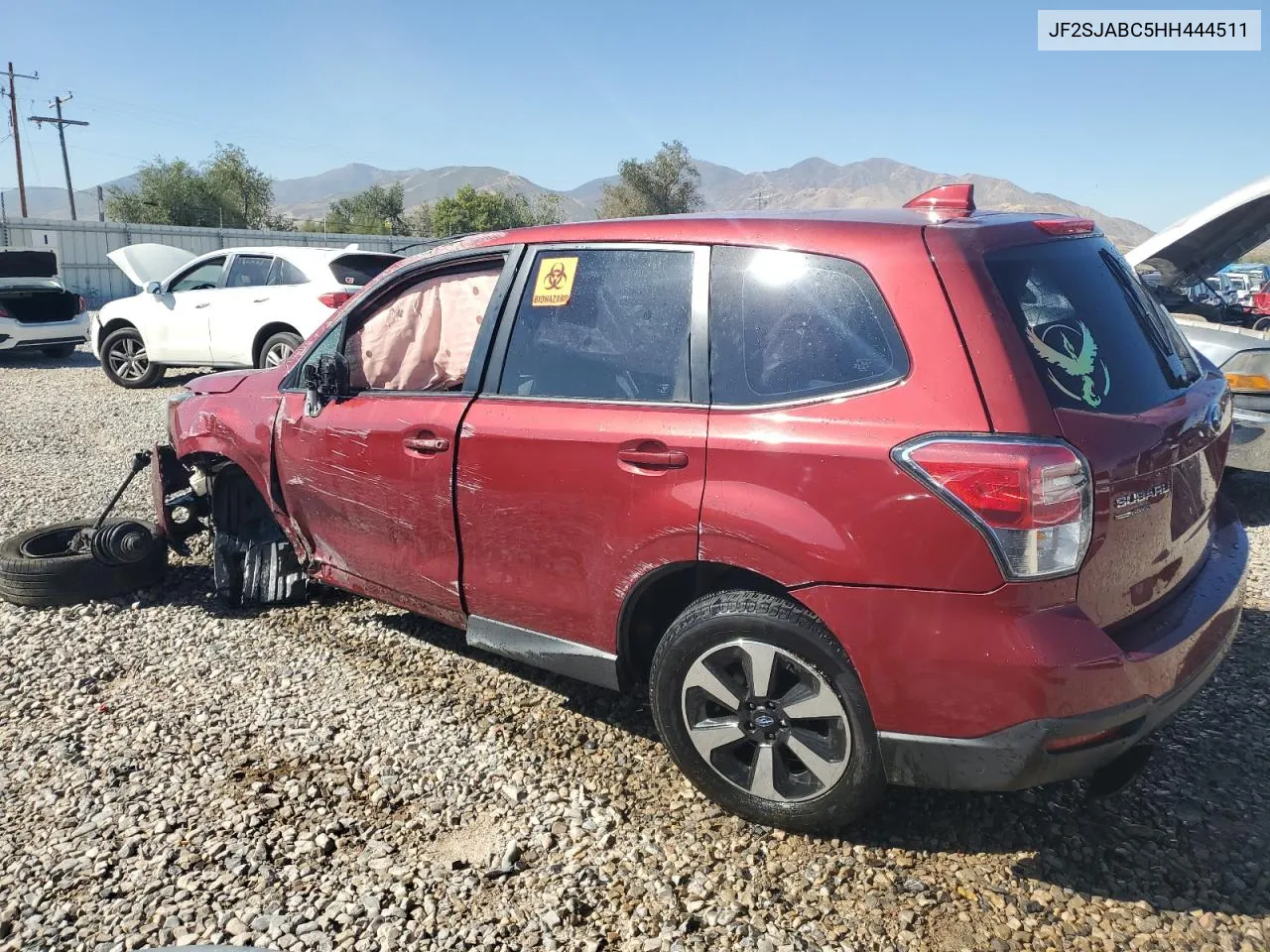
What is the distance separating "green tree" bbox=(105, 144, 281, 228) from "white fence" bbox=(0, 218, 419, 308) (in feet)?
96.2

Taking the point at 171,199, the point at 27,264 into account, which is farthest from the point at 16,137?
the point at 27,264

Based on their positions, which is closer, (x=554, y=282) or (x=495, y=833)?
(x=495, y=833)

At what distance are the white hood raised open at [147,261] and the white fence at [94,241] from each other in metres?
14.5

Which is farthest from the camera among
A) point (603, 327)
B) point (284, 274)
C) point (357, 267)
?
point (284, 274)

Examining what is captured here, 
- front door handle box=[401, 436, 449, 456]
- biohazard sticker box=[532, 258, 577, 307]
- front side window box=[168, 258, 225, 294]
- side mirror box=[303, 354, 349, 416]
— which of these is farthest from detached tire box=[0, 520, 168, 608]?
front side window box=[168, 258, 225, 294]

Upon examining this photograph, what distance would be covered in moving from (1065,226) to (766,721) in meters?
1.74

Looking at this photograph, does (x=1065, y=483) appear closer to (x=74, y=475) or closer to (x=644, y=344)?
(x=644, y=344)

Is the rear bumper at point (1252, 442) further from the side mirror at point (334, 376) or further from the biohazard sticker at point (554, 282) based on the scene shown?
the side mirror at point (334, 376)

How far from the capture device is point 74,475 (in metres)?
7.45

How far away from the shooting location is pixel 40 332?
1473cm

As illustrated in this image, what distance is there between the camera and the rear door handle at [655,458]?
273 centimetres

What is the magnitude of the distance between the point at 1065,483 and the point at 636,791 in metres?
1.67

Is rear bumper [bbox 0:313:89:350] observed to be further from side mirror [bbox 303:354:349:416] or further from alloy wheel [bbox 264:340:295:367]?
side mirror [bbox 303:354:349:416]

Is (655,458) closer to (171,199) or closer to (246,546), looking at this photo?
(246,546)
